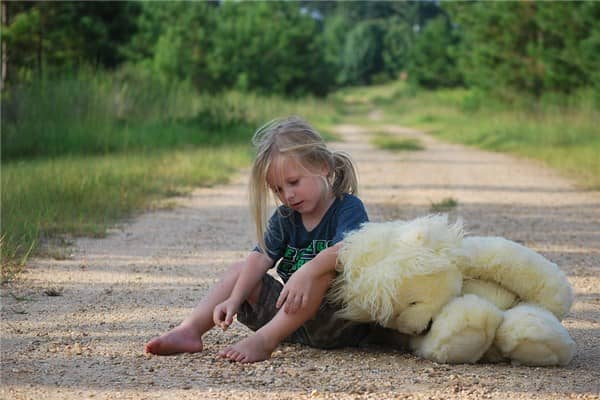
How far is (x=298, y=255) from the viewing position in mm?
3553

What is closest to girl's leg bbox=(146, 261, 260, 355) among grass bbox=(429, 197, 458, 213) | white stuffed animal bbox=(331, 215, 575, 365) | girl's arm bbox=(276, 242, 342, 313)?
girl's arm bbox=(276, 242, 342, 313)

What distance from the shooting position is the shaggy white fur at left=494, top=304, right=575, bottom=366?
3086mm

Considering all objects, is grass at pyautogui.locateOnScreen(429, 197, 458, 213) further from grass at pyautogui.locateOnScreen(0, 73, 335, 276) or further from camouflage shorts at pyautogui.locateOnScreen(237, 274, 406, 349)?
camouflage shorts at pyautogui.locateOnScreen(237, 274, 406, 349)

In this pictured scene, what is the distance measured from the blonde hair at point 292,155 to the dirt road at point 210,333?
26.4 inches

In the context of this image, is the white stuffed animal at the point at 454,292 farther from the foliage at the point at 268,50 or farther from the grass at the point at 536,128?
the foliage at the point at 268,50

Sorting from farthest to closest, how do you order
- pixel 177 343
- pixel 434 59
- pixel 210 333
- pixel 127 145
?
pixel 434 59 < pixel 127 145 < pixel 210 333 < pixel 177 343

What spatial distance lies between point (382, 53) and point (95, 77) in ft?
219

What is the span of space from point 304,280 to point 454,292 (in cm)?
60

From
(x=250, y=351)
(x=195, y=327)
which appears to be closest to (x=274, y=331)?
(x=250, y=351)

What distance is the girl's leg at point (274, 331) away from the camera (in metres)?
3.22

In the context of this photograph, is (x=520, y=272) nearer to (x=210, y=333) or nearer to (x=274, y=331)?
(x=274, y=331)

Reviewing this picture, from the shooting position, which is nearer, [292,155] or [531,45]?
[292,155]

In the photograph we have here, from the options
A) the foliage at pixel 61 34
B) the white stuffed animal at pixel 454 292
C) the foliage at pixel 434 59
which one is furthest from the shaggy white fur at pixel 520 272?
the foliage at pixel 434 59

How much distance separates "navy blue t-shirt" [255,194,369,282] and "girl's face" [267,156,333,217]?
9cm
